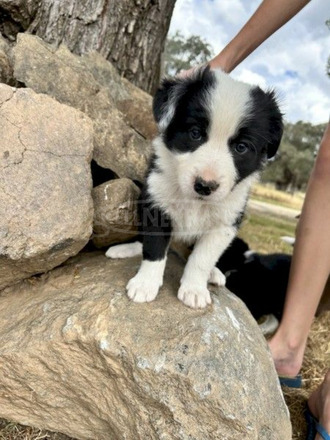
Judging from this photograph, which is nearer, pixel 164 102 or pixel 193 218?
pixel 164 102

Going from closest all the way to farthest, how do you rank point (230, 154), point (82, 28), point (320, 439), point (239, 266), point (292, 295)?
point (230, 154)
point (320, 439)
point (292, 295)
point (82, 28)
point (239, 266)

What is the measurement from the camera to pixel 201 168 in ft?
6.14

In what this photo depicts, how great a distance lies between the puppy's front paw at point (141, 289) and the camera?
2.09m

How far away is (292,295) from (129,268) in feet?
3.25

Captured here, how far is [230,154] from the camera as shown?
78.4 inches

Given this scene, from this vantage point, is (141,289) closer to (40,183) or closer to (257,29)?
(40,183)

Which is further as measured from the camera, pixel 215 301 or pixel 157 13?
pixel 157 13

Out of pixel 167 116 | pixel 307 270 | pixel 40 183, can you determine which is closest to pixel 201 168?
pixel 167 116

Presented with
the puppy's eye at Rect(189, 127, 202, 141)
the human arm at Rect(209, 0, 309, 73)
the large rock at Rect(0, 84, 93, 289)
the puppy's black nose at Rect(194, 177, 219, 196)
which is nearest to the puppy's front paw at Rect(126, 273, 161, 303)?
the large rock at Rect(0, 84, 93, 289)

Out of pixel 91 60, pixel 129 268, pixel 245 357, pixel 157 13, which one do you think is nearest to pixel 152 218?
pixel 129 268

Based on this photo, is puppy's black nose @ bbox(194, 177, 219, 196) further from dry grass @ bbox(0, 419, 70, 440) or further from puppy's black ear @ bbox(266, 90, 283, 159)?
dry grass @ bbox(0, 419, 70, 440)

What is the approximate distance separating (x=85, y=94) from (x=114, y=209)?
3.07ft

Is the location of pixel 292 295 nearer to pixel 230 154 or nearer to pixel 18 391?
pixel 230 154

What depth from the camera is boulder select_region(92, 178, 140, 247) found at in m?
2.35
